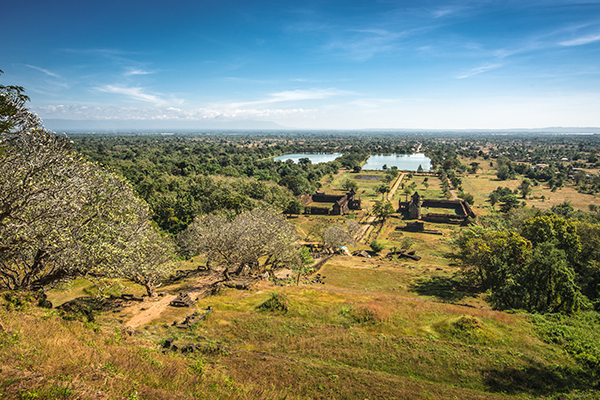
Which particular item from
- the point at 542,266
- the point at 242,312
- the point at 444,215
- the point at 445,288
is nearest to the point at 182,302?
the point at 242,312

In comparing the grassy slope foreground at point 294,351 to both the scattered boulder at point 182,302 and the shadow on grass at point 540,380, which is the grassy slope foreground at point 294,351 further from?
the scattered boulder at point 182,302

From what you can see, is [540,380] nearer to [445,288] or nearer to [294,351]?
[294,351]

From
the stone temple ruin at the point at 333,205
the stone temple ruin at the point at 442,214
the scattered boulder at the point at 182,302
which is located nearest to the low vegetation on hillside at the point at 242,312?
the scattered boulder at the point at 182,302

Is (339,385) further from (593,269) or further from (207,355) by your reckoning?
(593,269)

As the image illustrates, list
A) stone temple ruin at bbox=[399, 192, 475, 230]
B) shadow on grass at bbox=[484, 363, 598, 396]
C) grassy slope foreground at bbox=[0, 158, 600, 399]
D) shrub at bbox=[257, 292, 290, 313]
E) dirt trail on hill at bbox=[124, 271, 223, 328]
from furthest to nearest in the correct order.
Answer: stone temple ruin at bbox=[399, 192, 475, 230] → shrub at bbox=[257, 292, 290, 313] → dirt trail on hill at bbox=[124, 271, 223, 328] → shadow on grass at bbox=[484, 363, 598, 396] → grassy slope foreground at bbox=[0, 158, 600, 399]

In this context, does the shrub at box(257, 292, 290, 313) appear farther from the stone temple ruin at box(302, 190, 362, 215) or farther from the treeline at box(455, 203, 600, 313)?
the stone temple ruin at box(302, 190, 362, 215)

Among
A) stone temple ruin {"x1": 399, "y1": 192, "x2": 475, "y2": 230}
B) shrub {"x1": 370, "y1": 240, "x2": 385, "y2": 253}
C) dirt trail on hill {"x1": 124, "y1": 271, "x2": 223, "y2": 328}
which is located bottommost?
shrub {"x1": 370, "y1": 240, "x2": 385, "y2": 253}

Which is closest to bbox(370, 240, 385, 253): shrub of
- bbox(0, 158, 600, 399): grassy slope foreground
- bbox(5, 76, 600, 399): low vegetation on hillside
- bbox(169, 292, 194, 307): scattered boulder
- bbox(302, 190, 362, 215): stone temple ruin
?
bbox(5, 76, 600, 399): low vegetation on hillside
